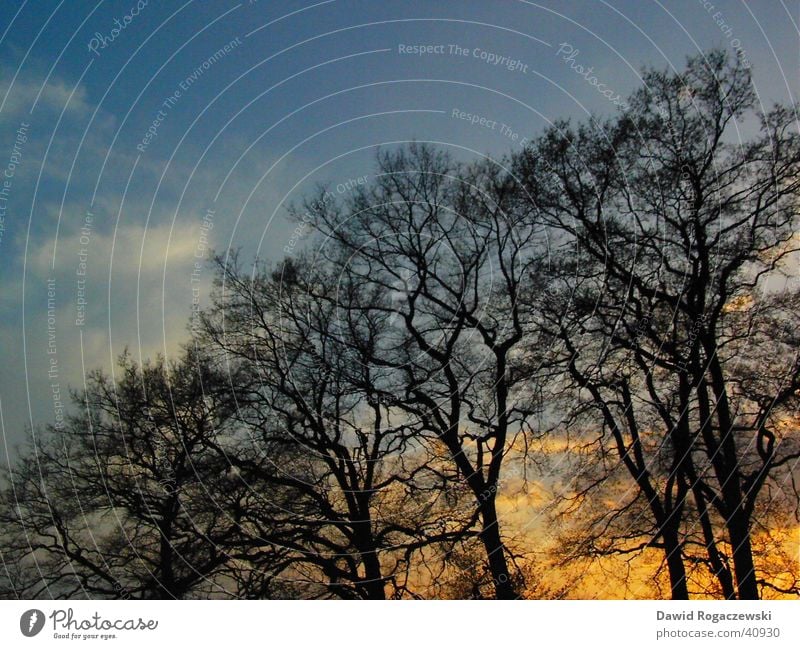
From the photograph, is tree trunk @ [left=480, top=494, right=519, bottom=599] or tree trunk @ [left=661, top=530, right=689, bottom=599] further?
tree trunk @ [left=661, top=530, right=689, bottom=599]

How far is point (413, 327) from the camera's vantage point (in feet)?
45.6

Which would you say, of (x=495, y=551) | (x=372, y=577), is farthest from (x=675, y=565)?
(x=372, y=577)

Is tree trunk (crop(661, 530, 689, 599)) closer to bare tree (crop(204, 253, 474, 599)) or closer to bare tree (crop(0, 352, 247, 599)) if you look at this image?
bare tree (crop(204, 253, 474, 599))
